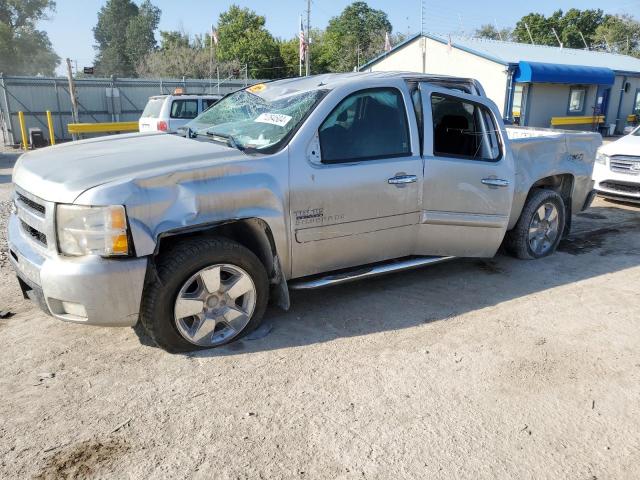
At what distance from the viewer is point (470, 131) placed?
4.95m

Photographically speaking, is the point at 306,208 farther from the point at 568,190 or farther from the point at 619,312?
the point at 568,190

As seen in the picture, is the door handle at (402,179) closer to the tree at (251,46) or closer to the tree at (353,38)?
the tree at (353,38)

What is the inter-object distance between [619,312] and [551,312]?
0.59 meters

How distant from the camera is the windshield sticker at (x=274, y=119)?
3.95 m

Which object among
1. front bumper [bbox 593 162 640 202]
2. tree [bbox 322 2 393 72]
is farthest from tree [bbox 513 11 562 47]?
front bumper [bbox 593 162 640 202]

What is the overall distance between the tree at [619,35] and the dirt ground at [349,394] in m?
63.9

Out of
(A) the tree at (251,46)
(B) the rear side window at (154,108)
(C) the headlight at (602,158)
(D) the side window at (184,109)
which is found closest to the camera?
(C) the headlight at (602,158)

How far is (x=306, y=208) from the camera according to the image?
3809 millimetres

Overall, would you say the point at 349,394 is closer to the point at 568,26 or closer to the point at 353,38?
the point at 353,38

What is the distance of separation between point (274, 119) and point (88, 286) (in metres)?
1.80

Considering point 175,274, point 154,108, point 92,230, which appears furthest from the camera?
point 154,108

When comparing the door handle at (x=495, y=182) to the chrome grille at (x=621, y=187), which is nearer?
the door handle at (x=495, y=182)

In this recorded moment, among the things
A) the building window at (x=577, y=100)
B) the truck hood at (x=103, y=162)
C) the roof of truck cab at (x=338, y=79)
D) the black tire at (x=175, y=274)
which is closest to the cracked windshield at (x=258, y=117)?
the roof of truck cab at (x=338, y=79)

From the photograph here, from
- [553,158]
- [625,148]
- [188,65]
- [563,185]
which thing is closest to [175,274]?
[553,158]
